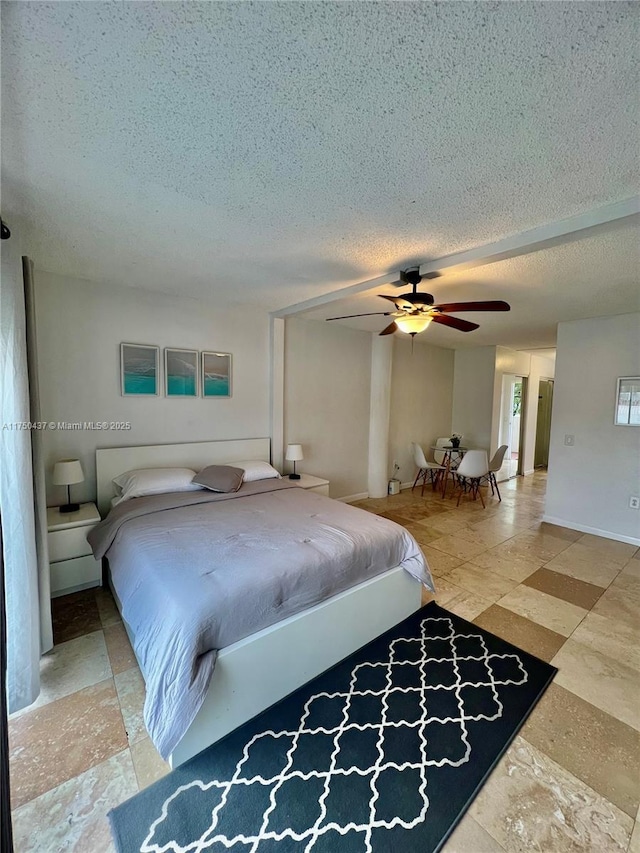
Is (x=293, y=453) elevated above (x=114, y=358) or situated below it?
below

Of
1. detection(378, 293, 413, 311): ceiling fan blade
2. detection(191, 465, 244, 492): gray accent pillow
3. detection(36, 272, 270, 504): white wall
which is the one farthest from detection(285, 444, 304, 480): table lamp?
detection(378, 293, 413, 311): ceiling fan blade

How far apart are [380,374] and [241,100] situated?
415 centimetres

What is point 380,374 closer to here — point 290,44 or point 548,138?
point 548,138

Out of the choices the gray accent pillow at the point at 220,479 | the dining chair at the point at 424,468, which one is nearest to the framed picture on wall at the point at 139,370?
the gray accent pillow at the point at 220,479

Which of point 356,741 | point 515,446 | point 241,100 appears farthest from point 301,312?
point 515,446

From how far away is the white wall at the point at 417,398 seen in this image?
224 inches

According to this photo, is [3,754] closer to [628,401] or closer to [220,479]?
[220,479]

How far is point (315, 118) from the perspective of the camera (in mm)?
1229

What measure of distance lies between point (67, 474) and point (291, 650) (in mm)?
2198

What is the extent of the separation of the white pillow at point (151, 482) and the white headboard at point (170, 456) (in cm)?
9

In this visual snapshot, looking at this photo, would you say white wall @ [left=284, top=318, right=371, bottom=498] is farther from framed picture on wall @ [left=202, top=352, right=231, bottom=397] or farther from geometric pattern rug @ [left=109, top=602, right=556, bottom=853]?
geometric pattern rug @ [left=109, top=602, right=556, bottom=853]

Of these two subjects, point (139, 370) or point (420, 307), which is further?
point (139, 370)

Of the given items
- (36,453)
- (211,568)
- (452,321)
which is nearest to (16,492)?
(36,453)

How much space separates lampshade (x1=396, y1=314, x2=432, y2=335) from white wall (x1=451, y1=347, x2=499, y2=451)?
3.85m
